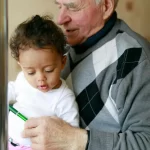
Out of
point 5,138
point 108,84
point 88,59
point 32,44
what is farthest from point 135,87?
point 5,138

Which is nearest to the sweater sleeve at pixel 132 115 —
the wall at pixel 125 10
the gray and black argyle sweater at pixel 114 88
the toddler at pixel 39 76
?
the gray and black argyle sweater at pixel 114 88

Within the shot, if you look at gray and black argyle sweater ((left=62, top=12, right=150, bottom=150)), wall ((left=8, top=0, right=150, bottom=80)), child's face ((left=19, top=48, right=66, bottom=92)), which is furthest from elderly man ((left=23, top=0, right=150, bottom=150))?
wall ((left=8, top=0, right=150, bottom=80))

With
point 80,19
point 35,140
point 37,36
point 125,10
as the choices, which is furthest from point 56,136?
point 125,10

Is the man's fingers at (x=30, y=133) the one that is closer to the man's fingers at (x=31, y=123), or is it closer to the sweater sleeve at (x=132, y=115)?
the man's fingers at (x=31, y=123)

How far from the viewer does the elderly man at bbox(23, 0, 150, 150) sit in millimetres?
987

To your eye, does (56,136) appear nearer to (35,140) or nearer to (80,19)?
(35,140)

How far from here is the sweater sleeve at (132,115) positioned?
974 millimetres

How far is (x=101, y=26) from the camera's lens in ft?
3.77

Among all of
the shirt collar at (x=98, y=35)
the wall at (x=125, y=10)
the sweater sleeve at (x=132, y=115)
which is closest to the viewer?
the sweater sleeve at (x=132, y=115)

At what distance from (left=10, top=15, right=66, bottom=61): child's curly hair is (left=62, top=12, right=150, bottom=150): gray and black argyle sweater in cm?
14

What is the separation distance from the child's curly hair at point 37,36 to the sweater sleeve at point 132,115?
24 cm

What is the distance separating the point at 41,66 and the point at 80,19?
0.87 feet

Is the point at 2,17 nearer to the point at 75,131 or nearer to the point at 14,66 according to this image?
the point at 75,131

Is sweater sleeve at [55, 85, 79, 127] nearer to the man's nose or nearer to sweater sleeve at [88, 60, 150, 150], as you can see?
sweater sleeve at [88, 60, 150, 150]
